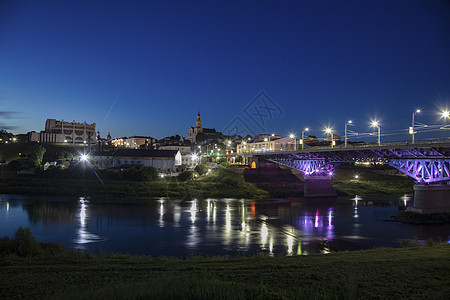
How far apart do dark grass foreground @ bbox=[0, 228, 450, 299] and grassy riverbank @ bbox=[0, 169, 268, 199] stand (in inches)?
1526

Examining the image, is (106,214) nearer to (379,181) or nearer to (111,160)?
(111,160)

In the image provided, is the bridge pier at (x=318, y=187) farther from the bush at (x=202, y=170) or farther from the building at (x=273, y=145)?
the building at (x=273, y=145)

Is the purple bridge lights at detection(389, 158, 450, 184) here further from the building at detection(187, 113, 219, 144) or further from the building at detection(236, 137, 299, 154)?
the building at detection(187, 113, 219, 144)

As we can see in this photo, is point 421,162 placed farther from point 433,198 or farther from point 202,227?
point 202,227

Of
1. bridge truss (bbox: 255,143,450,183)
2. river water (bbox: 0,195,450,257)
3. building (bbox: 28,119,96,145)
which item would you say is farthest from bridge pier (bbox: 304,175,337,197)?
building (bbox: 28,119,96,145)

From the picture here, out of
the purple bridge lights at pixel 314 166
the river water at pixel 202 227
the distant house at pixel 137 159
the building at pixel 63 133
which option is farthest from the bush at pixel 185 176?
the building at pixel 63 133

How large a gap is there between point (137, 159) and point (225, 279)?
2624 inches

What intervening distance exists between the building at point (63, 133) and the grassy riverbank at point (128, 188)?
69199 millimetres

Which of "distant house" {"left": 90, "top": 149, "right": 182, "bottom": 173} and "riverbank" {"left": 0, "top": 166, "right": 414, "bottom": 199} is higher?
"distant house" {"left": 90, "top": 149, "right": 182, "bottom": 173}

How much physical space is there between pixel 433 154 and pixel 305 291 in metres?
33.6

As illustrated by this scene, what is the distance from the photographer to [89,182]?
5812 centimetres

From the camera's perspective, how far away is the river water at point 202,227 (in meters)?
22.9

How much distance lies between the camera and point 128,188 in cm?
5484

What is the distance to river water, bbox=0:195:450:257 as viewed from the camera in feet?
75.2
